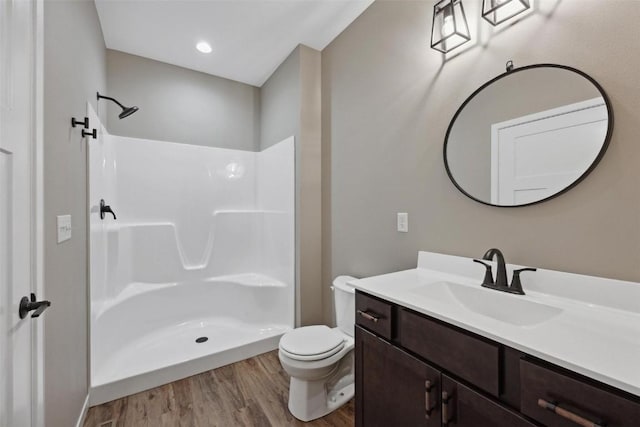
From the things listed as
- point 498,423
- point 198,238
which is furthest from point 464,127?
point 198,238

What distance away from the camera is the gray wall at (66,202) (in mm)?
1096

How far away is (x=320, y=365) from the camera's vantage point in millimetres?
1538

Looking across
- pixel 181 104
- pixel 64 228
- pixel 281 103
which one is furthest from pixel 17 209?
pixel 181 104

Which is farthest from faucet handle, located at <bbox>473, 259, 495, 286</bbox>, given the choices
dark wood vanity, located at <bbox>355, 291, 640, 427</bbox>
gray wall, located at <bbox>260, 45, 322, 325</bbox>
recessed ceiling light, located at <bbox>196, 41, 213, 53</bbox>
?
recessed ceiling light, located at <bbox>196, 41, 213, 53</bbox>

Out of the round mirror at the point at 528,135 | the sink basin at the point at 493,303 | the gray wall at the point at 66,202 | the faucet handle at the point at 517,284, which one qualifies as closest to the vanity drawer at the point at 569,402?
the sink basin at the point at 493,303

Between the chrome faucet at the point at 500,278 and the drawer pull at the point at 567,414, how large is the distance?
1.68 ft

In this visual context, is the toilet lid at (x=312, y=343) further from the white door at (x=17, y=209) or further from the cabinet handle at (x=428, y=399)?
the white door at (x=17, y=209)

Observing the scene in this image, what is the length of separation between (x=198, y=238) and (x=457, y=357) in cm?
A: 270

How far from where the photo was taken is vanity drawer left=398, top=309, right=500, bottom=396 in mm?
766

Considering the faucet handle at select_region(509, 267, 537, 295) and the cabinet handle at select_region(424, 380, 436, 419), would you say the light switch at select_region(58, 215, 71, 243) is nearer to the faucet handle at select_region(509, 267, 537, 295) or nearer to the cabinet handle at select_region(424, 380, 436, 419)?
the cabinet handle at select_region(424, 380, 436, 419)

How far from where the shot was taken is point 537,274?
1.08 m

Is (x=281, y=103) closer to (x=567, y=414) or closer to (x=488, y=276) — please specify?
(x=488, y=276)

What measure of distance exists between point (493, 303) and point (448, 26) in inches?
51.6

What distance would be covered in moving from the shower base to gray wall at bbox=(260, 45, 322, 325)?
1.32 ft
